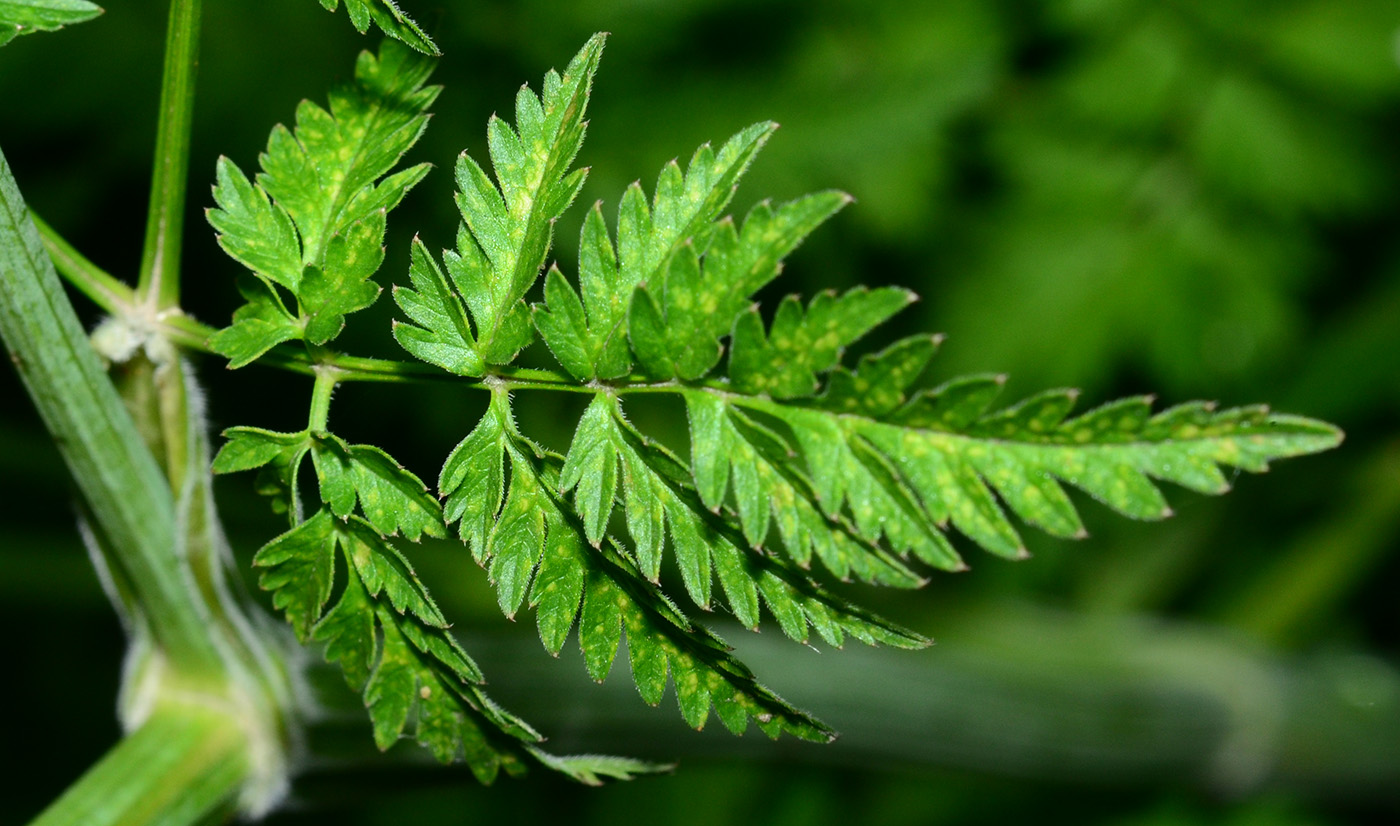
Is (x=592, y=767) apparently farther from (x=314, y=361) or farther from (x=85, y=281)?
(x=85, y=281)

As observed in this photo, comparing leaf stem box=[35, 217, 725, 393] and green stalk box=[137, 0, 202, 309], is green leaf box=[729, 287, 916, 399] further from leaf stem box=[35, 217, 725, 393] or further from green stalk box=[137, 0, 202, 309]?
green stalk box=[137, 0, 202, 309]

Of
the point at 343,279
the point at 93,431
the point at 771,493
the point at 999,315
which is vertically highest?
the point at 999,315

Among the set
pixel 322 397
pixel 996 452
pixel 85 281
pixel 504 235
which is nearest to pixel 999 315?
pixel 996 452

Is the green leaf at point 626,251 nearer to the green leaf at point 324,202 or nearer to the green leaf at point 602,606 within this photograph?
the green leaf at point 602,606

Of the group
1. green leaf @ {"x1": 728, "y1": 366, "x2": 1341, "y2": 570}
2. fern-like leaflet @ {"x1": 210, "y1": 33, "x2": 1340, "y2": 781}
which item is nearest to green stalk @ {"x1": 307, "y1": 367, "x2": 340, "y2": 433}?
fern-like leaflet @ {"x1": 210, "y1": 33, "x2": 1340, "y2": 781}

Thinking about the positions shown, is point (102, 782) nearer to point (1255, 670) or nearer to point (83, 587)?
point (83, 587)

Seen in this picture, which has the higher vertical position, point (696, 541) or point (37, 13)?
point (37, 13)
